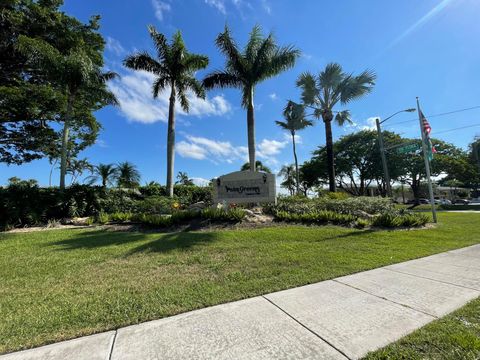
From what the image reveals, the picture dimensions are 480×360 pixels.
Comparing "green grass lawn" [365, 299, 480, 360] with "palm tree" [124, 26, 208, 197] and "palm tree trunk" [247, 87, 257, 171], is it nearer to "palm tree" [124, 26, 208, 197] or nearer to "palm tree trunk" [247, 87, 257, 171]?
"palm tree trunk" [247, 87, 257, 171]

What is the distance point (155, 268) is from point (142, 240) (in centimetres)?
281

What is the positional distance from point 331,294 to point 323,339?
1.22 meters

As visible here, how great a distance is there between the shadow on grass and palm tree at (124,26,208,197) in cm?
830

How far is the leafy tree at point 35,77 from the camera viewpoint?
49.3ft

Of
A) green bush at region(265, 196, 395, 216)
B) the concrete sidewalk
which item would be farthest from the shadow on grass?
green bush at region(265, 196, 395, 216)

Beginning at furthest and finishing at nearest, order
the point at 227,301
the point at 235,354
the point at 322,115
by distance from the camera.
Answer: the point at 322,115 < the point at 227,301 < the point at 235,354

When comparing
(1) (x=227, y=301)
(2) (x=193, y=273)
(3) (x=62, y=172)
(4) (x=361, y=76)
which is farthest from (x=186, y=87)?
(1) (x=227, y=301)

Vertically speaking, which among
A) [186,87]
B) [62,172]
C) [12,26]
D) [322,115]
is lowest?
[62,172]

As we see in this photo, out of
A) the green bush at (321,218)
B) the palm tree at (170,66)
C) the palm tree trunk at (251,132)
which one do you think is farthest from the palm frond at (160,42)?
the green bush at (321,218)

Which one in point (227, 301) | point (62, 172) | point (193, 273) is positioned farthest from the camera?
point (62, 172)

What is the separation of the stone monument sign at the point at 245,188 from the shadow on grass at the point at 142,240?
146 inches

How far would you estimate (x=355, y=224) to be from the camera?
9586 mm

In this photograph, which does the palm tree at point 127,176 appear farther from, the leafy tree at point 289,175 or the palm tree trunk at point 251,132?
the leafy tree at point 289,175

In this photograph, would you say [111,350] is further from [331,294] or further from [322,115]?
[322,115]
